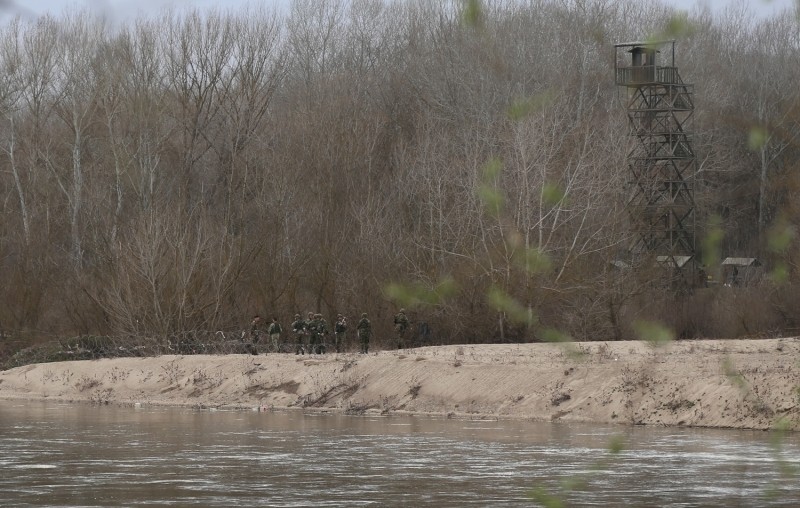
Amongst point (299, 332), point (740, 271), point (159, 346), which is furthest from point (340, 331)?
point (740, 271)

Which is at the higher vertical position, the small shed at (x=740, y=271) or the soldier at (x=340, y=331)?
the small shed at (x=740, y=271)

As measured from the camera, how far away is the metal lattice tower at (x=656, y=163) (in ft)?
173

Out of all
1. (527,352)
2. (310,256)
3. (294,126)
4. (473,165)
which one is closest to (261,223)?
(310,256)

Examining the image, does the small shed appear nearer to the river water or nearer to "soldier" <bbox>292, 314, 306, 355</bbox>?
"soldier" <bbox>292, 314, 306, 355</bbox>

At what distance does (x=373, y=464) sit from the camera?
2319 centimetres

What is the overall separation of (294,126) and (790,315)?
2847 cm

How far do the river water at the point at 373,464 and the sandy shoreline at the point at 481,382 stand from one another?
1.58 meters

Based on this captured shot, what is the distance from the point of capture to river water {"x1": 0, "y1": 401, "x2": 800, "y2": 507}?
18422 millimetres

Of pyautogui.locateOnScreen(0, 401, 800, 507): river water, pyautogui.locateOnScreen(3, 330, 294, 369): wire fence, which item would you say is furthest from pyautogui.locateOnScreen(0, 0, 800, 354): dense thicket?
pyautogui.locateOnScreen(0, 401, 800, 507): river water

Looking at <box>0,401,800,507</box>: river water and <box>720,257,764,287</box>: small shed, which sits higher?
<box>720,257,764,287</box>: small shed

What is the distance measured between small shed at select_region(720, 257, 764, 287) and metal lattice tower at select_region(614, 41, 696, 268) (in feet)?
6.57

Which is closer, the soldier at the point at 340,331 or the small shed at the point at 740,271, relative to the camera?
A: the soldier at the point at 340,331

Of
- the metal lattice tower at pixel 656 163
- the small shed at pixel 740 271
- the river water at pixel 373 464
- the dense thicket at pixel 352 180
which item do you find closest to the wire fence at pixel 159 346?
the dense thicket at pixel 352 180

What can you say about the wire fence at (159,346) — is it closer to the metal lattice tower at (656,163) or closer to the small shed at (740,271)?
the metal lattice tower at (656,163)
